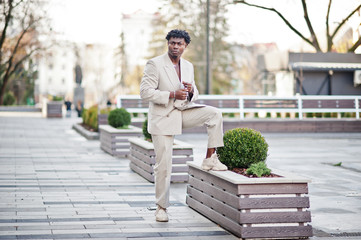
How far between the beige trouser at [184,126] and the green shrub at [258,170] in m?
0.44

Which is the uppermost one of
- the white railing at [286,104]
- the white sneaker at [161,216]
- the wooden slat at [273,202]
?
the white railing at [286,104]

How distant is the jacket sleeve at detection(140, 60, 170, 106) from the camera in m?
7.23

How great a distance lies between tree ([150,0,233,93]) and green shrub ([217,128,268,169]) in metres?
48.5

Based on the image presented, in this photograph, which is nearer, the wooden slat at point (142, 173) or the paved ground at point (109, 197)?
the paved ground at point (109, 197)

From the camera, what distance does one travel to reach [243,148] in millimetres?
7414

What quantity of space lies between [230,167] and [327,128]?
20288mm

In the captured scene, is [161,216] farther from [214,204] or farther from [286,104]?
[286,104]

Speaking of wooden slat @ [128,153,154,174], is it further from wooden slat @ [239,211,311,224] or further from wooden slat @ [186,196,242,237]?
wooden slat @ [239,211,311,224]

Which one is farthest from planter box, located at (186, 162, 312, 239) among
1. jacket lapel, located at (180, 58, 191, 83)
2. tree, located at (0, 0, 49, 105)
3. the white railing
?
tree, located at (0, 0, 49, 105)

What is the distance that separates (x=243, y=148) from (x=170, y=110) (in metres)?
0.90

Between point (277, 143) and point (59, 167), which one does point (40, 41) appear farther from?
point (59, 167)

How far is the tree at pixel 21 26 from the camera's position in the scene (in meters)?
44.1

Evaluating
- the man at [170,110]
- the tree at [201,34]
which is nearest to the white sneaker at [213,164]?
the man at [170,110]

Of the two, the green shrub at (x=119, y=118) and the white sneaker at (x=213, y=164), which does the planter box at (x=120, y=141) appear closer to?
the green shrub at (x=119, y=118)
